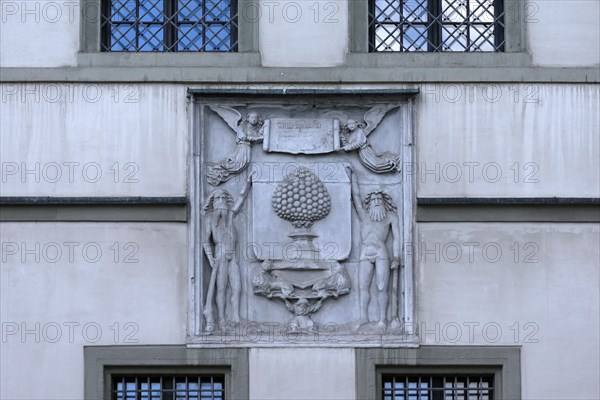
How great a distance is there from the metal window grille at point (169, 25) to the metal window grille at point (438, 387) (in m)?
3.61

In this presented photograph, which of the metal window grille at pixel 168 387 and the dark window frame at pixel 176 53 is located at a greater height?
the dark window frame at pixel 176 53

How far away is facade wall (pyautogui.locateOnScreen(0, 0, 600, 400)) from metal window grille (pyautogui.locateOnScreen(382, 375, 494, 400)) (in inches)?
15.9

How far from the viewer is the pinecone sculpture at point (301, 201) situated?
1905cm

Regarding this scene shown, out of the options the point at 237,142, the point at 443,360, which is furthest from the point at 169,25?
the point at 443,360

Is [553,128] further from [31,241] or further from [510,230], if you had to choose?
[31,241]

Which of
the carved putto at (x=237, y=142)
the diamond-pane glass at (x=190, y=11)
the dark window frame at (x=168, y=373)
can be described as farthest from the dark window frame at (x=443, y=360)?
the diamond-pane glass at (x=190, y=11)

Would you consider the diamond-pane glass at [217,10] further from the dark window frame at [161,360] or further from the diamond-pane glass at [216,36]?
the dark window frame at [161,360]

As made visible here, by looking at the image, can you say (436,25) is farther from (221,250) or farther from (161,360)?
(161,360)

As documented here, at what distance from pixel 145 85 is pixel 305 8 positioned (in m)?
1.72

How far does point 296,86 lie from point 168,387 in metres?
3.11

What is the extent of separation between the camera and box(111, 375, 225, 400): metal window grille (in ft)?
62.3

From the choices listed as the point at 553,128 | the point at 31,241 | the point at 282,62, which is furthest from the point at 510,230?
the point at 31,241

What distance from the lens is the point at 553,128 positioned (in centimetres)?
1919

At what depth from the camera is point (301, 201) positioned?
19047 mm
